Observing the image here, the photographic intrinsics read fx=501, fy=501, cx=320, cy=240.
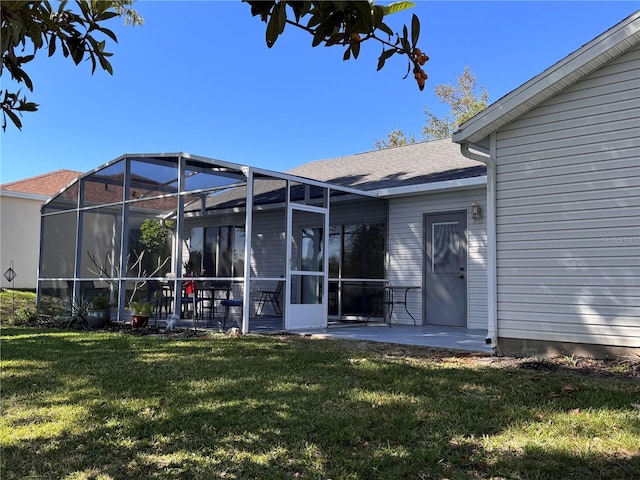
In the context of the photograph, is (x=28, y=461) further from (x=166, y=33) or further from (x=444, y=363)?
(x=166, y=33)

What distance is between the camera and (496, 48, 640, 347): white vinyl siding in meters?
5.52

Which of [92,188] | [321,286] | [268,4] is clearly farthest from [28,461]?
[92,188]

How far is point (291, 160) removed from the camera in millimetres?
30875

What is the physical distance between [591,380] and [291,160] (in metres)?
27.3

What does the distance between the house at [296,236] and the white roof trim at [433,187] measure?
0.07 ft

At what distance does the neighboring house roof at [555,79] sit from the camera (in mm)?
5395

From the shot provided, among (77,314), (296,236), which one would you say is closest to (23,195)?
(77,314)

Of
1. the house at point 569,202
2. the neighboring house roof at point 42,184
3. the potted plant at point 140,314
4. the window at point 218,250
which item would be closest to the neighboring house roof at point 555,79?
the house at point 569,202

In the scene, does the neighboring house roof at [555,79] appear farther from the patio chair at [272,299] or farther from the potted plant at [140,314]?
the potted plant at [140,314]

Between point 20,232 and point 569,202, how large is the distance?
58.7 feet

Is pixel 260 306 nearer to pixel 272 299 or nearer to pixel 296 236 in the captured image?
pixel 272 299

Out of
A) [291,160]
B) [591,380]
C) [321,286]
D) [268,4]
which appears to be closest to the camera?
[268,4]

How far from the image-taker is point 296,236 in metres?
9.62

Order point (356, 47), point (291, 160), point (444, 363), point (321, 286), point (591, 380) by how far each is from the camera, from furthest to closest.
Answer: point (291, 160)
point (321, 286)
point (444, 363)
point (591, 380)
point (356, 47)
